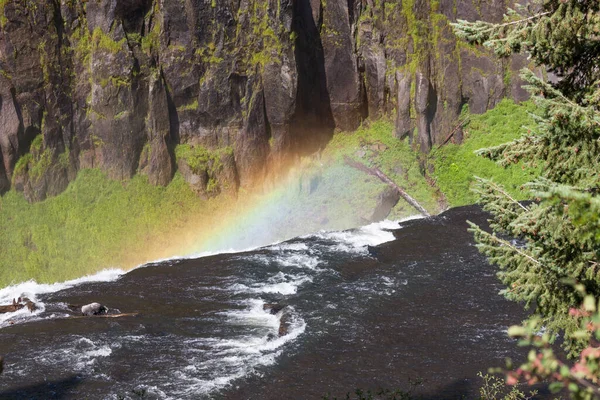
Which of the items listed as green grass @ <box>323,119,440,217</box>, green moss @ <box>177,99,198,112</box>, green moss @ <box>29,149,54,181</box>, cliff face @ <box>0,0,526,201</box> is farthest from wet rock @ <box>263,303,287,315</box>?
green moss @ <box>29,149,54,181</box>

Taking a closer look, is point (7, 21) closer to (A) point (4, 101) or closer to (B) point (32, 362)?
(A) point (4, 101)

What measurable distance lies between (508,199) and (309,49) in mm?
34561

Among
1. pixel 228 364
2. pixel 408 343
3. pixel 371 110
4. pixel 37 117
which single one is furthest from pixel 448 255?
A: pixel 37 117

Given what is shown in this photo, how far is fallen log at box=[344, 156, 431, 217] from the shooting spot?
40.3 meters

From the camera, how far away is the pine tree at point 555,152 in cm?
997

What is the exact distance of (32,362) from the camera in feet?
73.4

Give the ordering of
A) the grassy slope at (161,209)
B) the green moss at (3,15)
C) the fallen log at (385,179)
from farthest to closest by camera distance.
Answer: the fallen log at (385,179)
the grassy slope at (161,209)
the green moss at (3,15)

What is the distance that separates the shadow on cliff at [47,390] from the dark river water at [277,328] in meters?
0.07

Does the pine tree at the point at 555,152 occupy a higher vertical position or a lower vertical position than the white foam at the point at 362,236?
higher

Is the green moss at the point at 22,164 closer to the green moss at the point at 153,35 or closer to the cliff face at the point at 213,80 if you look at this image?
the cliff face at the point at 213,80

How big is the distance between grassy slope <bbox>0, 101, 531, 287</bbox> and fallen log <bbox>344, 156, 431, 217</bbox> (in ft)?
1.44

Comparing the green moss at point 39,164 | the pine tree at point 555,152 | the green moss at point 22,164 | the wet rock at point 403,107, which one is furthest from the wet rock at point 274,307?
the wet rock at point 403,107

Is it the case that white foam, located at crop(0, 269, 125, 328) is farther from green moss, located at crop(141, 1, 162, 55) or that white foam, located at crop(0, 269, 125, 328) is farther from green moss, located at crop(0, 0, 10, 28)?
green moss, located at crop(0, 0, 10, 28)

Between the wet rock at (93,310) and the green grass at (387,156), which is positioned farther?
the green grass at (387,156)
